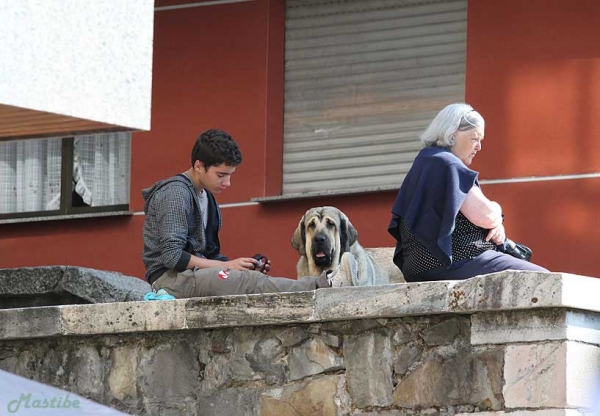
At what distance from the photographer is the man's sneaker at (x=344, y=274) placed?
9.40 meters

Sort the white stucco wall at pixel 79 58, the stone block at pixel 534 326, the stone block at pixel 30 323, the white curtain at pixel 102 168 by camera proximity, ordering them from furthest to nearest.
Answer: the white curtain at pixel 102 168 < the stone block at pixel 30 323 < the white stucco wall at pixel 79 58 < the stone block at pixel 534 326

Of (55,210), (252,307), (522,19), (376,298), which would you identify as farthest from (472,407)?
(55,210)

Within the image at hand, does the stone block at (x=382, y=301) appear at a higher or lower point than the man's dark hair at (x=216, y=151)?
lower

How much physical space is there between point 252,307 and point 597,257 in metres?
4.79

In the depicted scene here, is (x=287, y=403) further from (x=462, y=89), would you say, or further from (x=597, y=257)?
(x=462, y=89)

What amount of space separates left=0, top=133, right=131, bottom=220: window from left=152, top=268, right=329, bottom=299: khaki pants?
5.71 meters

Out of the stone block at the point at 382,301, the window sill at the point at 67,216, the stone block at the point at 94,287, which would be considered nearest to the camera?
the stone block at the point at 382,301

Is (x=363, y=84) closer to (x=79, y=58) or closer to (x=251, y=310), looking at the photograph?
(x=251, y=310)

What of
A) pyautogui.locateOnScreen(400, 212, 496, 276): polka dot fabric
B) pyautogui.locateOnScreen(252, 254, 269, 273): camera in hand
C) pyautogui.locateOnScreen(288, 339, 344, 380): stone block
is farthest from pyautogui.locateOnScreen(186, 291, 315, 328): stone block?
pyautogui.locateOnScreen(252, 254, 269, 273): camera in hand

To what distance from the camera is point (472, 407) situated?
8141 millimetres

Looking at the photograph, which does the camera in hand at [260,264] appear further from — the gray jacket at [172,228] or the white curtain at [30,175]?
the white curtain at [30,175]

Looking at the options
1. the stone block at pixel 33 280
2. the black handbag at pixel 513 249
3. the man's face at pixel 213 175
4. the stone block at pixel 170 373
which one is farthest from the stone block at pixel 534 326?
the stone block at pixel 33 280

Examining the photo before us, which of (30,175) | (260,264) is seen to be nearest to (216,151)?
(260,264)

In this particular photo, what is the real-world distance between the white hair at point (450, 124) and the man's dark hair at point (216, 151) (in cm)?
129
